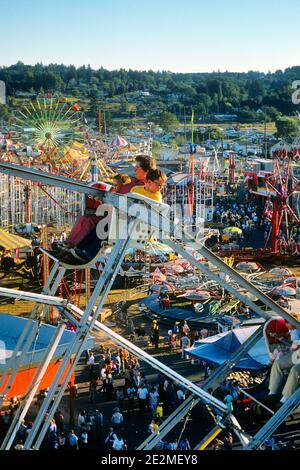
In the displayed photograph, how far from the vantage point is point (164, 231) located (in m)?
3.88

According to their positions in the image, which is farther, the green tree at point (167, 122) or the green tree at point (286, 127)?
the green tree at point (167, 122)

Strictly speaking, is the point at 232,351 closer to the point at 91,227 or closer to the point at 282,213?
the point at 91,227

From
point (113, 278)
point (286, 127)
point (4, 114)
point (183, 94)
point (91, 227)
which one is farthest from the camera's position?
point (183, 94)

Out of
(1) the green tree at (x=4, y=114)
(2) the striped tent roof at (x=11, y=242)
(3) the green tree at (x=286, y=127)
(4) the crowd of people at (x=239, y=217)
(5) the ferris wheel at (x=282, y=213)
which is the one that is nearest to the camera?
(2) the striped tent roof at (x=11, y=242)

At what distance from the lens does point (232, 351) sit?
14.0 m

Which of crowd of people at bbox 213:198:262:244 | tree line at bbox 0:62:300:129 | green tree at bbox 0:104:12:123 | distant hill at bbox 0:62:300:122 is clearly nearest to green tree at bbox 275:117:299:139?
tree line at bbox 0:62:300:129

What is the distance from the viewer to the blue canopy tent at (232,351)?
13.6 m

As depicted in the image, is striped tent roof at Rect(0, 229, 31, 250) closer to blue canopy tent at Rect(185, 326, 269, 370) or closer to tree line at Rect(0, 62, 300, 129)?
blue canopy tent at Rect(185, 326, 269, 370)

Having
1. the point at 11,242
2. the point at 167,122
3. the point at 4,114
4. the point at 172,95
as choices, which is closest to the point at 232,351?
the point at 11,242

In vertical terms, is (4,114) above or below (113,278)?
above

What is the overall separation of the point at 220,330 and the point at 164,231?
14.0 meters

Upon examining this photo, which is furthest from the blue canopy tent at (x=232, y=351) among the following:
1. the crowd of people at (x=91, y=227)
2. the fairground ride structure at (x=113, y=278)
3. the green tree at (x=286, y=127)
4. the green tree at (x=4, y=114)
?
the green tree at (x=4, y=114)

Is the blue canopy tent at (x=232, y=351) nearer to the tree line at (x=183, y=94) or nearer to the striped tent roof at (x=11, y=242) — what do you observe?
the striped tent roof at (x=11, y=242)
